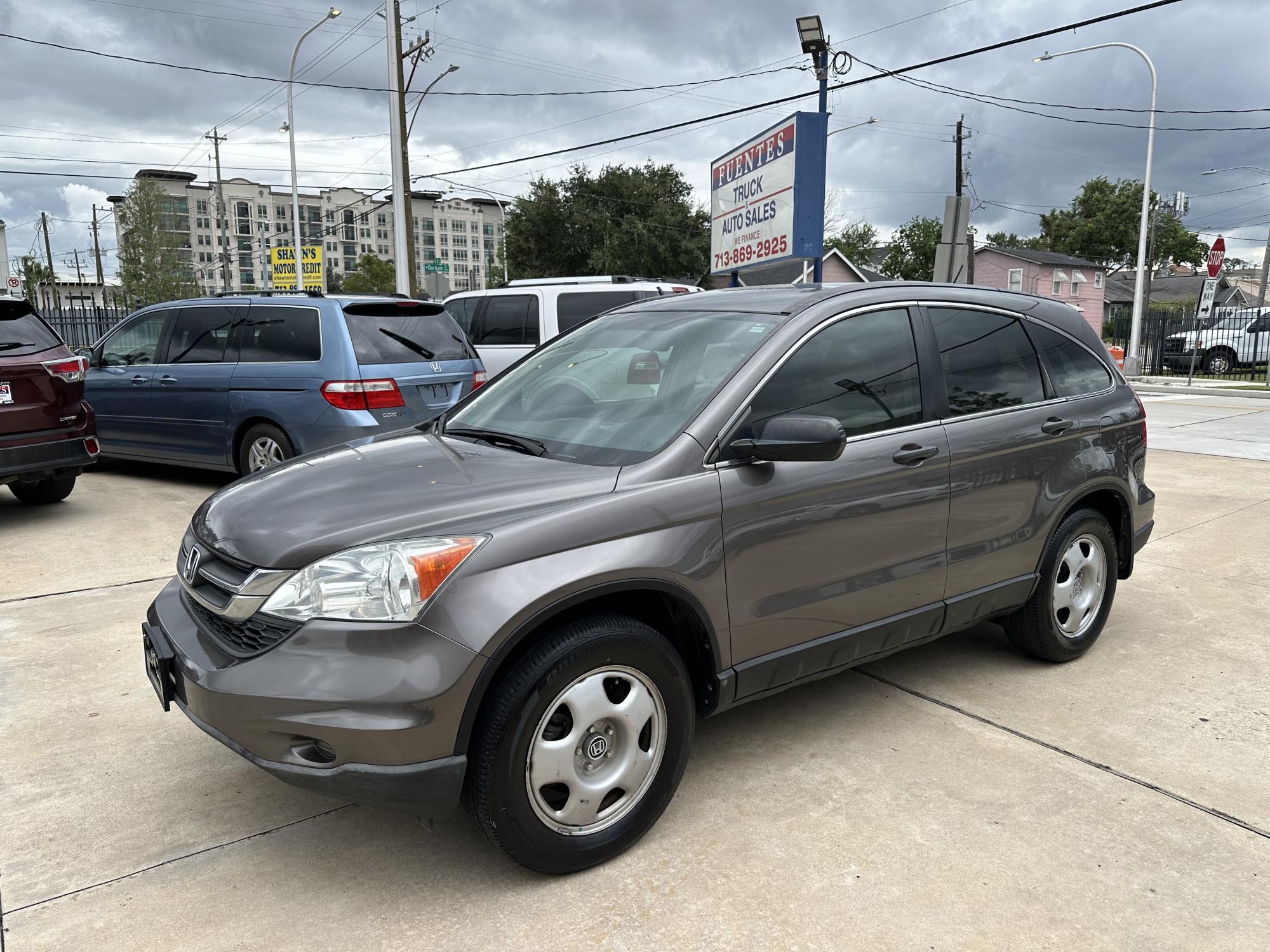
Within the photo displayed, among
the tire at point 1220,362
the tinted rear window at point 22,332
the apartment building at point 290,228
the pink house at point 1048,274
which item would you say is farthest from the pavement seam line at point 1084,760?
the apartment building at point 290,228

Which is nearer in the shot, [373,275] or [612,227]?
[612,227]

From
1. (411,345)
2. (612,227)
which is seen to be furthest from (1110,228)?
(411,345)

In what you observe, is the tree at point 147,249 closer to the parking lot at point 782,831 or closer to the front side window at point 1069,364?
the parking lot at point 782,831

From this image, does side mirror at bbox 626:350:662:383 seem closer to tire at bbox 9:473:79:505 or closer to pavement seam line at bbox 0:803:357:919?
pavement seam line at bbox 0:803:357:919

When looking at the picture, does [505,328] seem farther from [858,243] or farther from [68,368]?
[858,243]

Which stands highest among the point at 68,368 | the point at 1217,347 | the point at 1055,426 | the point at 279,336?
the point at 279,336

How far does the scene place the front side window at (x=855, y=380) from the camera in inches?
124

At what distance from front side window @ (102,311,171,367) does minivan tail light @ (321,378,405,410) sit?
2.42 metres

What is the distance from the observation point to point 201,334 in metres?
8.11

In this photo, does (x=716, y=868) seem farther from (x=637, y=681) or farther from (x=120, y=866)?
(x=120, y=866)

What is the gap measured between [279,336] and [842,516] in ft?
19.2

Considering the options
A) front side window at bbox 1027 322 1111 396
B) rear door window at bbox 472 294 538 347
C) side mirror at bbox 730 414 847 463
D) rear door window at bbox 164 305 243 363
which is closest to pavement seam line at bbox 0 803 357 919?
side mirror at bbox 730 414 847 463

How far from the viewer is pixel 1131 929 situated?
8.00ft

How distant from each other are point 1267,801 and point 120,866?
369 centimetres
